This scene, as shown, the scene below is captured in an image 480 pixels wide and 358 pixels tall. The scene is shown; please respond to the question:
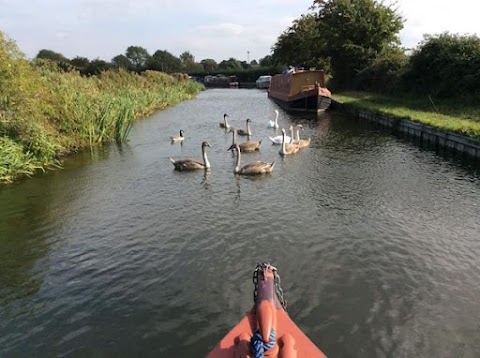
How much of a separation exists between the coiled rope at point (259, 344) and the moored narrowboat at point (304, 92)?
1286 inches

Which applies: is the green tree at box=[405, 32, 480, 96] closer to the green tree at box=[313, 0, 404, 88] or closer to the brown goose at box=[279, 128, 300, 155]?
the green tree at box=[313, 0, 404, 88]

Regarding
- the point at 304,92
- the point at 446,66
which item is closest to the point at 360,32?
the point at 304,92

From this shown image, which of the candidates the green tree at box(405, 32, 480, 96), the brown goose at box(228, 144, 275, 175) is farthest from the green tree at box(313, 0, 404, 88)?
the brown goose at box(228, 144, 275, 175)

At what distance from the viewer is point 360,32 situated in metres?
45.8

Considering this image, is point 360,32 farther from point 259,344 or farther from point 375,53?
point 259,344

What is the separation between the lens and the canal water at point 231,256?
664 centimetres

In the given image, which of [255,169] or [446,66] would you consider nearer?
[255,169]

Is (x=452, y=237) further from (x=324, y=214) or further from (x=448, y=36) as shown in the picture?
(x=448, y=36)

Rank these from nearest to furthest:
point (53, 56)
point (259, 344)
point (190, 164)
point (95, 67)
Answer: point (259, 344) → point (190, 164) → point (95, 67) → point (53, 56)

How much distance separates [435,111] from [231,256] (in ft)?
68.7

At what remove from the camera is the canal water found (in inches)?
261

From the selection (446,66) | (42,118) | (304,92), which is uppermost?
(446,66)

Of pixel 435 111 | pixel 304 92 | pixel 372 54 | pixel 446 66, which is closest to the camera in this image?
pixel 435 111

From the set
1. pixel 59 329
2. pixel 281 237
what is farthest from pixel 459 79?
pixel 59 329
